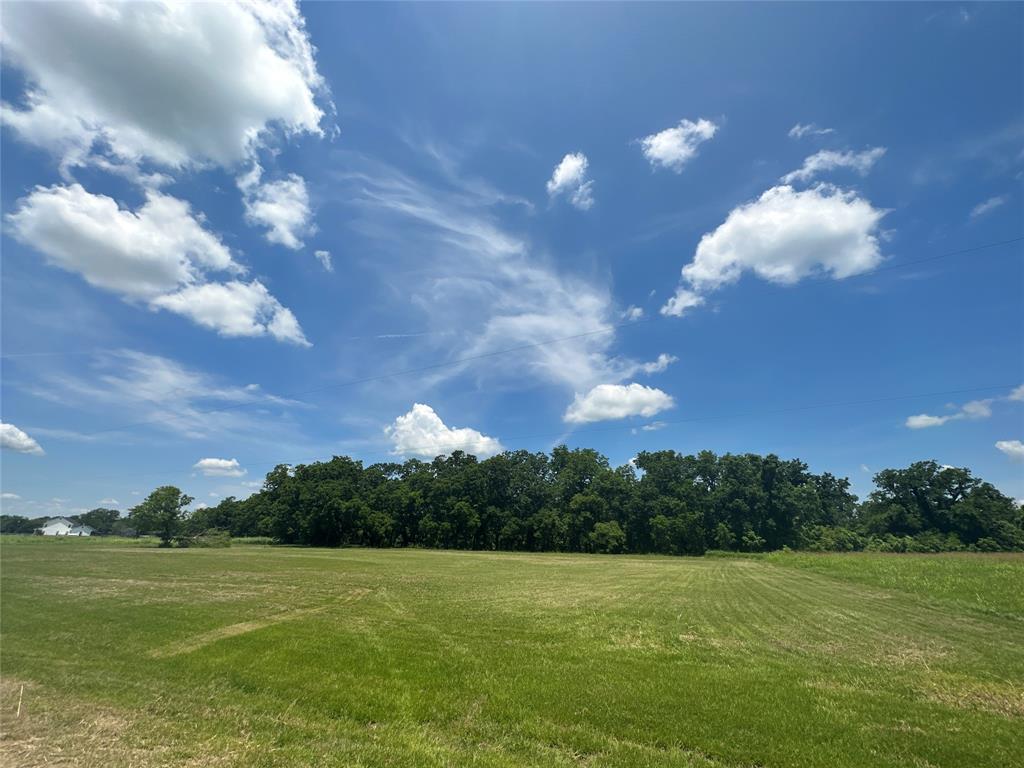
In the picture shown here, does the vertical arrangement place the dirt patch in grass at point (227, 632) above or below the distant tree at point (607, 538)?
below

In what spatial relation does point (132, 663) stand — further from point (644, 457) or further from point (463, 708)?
point (644, 457)

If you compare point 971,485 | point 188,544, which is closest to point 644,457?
point 971,485

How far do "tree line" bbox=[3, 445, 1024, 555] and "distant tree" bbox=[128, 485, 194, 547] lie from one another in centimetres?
21

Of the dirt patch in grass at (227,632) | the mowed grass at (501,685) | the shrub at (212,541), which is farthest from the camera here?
the shrub at (212,541)

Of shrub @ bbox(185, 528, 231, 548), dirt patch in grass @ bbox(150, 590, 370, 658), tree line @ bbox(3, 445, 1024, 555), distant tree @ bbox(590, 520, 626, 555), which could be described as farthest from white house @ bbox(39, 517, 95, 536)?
dirt patch in grass @ bbox(150, 590, 370, 658)

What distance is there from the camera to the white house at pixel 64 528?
471 ft

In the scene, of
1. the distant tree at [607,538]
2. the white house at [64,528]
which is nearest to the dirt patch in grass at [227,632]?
→ the distant tree at [607,538]

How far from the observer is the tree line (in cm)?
8419

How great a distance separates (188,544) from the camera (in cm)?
→ 8056

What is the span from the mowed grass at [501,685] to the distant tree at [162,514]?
78.9 metres

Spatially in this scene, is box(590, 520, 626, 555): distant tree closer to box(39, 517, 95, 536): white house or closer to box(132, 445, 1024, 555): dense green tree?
box(132, 445, 1024, 555): dense green tree

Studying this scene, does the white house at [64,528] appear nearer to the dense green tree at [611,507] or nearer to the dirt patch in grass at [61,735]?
the dense green tree at [611,507]

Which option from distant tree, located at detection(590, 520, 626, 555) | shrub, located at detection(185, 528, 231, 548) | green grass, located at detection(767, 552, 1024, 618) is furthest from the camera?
distant tree, located at detection(590, 520, 626, 555)

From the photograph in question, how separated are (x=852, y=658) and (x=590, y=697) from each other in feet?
23.6
